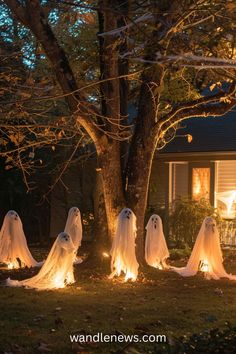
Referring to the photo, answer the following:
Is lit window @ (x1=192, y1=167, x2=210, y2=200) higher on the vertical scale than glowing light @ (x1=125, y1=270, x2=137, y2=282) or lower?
higher

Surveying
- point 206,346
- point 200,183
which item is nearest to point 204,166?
point 200,183

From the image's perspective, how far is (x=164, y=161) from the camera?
19141 millimetres

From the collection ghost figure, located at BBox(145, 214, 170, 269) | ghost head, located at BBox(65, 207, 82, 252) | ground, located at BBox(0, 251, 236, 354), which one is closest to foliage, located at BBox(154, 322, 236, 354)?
ground, located at BBox(0, 251, 236, 354)

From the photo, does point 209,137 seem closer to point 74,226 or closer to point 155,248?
point 74,226

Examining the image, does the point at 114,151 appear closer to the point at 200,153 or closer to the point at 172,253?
the point at 172,253

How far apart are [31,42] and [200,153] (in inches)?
239

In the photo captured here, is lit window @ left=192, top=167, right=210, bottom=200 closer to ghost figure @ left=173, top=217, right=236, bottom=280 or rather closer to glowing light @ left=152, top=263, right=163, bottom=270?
glowing light @ left=152, top=263, right=163, bottom=270

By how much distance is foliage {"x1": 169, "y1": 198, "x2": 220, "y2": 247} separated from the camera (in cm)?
1733

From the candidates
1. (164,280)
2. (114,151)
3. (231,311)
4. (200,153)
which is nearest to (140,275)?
(164,280)

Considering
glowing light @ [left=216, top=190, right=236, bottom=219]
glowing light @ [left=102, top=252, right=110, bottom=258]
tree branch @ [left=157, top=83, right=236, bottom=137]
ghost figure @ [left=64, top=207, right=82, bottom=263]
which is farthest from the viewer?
glowing light @ [left=216, top=190, right=236, bottom=219]

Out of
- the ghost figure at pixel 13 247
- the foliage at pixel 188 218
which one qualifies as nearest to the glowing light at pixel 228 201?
the foliage at pixel 188 218

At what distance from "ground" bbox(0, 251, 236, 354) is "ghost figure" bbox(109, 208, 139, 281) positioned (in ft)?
0.99

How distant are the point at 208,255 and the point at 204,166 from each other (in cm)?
673

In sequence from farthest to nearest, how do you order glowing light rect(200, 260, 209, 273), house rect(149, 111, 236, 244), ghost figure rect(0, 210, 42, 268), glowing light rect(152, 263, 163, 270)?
house rect(149, 111, 236, 244) → ghost figure rect(0, 210, 42, 268) → glowing light rect(152, 263, 163, 270) → glowing light rect(200, 260, 209, 273)
